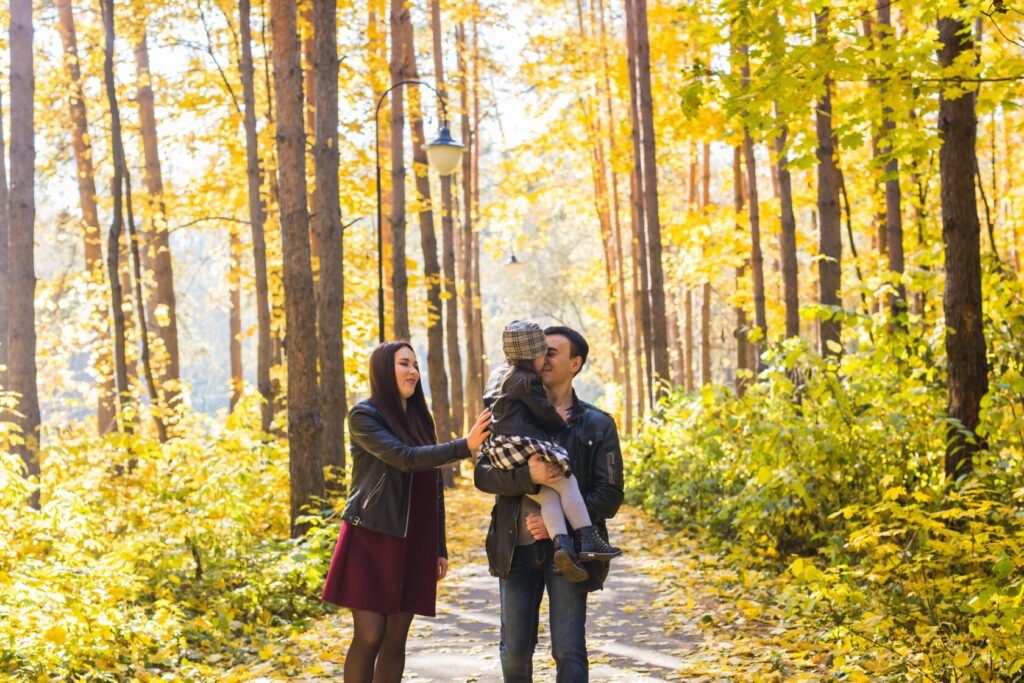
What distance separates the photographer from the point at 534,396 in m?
4.41

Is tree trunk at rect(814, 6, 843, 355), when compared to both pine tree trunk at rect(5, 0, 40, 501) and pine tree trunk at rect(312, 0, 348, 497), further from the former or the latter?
pine tree trunk at rect(5, 0, 40, 501)

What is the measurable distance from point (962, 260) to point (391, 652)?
17.1 feet

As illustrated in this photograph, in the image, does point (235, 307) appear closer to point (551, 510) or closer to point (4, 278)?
point (4, 278)

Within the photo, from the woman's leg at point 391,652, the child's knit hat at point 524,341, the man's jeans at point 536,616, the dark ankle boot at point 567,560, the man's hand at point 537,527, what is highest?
the child's knit hat at point 524,341

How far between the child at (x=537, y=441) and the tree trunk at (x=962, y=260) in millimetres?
4444

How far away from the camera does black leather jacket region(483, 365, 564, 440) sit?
14.5ft

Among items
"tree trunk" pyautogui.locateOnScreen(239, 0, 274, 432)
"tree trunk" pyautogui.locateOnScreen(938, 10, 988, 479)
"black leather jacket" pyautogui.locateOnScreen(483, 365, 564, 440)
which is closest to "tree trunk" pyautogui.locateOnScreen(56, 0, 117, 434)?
"tree trunk" pyautogui.locateOnScreen(239, 0, 274, 432)

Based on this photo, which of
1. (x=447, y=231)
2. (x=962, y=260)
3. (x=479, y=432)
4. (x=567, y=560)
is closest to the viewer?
(x=567, y=560)

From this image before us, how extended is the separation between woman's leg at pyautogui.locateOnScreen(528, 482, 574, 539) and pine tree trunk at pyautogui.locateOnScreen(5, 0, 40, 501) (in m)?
9.80

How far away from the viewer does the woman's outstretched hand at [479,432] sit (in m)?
4.54

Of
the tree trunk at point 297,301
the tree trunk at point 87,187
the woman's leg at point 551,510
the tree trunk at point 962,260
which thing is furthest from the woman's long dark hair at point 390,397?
the tree trunk at point 87,187

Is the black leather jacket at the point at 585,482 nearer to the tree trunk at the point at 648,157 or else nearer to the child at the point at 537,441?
the child at the point at 537,441

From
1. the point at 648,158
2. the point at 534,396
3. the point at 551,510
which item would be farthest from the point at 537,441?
the point at 648,158

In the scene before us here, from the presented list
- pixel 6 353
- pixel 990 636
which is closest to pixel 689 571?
pixel 990 636
